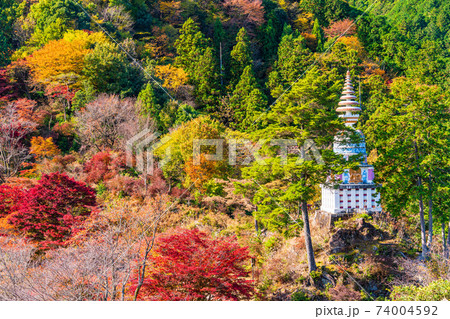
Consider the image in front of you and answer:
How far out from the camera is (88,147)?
878 inches

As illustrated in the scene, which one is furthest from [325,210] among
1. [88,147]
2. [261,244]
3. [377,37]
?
[377,37]

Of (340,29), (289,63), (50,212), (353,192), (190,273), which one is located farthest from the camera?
(340,29)

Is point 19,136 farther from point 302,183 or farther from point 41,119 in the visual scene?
point 302,183

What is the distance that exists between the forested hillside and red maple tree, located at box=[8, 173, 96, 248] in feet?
0.22

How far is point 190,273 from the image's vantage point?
866cm

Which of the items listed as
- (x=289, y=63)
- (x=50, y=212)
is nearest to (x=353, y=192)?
(x=50, y=212)

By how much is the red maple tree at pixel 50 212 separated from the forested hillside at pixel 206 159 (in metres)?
0.07

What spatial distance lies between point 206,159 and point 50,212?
7.07m

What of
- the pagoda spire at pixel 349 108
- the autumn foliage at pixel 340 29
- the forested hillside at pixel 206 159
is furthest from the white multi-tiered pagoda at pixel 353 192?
the autumn foliage at pixel 340 29

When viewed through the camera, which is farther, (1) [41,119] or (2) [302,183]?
(1) [41,119]

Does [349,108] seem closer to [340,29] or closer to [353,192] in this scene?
[353,192]

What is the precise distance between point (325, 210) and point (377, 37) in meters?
29.7

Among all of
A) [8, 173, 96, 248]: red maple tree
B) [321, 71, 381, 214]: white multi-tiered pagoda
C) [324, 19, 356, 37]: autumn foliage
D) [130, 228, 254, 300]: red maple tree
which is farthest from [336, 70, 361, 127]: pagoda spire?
[324, 19, 356, 37]: autumn foliage

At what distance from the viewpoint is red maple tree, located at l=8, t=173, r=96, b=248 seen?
1225 centimetres
